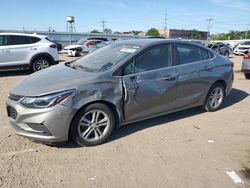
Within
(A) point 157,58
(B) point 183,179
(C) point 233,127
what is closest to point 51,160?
(B) point 183,179

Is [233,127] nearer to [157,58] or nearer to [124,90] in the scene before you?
[157,58]

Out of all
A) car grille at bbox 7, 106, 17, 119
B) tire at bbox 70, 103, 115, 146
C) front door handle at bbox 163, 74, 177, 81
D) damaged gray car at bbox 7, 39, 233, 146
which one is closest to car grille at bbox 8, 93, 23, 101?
damaged gray car at bbox 7, 39, 233, 146

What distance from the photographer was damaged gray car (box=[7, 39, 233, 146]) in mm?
3963

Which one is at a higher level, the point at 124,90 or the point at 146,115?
the point at 124,90

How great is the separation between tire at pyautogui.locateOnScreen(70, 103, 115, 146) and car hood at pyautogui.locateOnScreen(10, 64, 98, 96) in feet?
1.38

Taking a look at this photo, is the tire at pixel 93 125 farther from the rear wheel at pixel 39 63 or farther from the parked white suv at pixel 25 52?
the rear wheel at pixel 39 63

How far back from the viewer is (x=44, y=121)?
3.89m

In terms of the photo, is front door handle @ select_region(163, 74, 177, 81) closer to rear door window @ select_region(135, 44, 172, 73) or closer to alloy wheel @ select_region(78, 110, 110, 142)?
rear door window @ select_region(135, 44, 172, 73)

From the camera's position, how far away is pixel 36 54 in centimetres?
1123

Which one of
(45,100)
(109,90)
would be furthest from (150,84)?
(45,100)

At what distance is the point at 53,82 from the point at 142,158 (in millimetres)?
1706

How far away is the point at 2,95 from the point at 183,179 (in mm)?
5656

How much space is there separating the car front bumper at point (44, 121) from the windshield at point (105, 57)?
1044 mm

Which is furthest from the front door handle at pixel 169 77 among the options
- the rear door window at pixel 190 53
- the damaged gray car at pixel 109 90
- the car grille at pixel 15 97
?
the car grille at pixel 15 97
